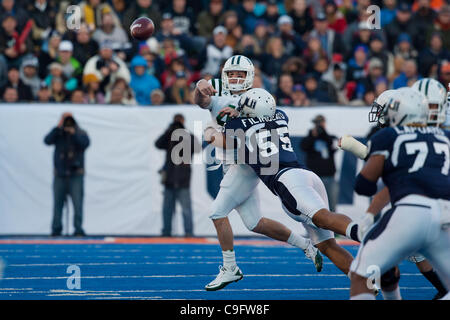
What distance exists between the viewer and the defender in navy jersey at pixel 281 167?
5.83 meters

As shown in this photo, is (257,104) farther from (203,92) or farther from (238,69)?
(238,69)

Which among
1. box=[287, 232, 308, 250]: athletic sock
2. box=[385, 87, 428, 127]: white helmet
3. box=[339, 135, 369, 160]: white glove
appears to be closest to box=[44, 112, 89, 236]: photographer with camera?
box=[287, 232, 308, 250]: athletic sock

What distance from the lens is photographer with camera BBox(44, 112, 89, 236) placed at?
11.0 metres

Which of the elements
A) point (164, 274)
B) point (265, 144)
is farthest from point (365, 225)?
point (164, 274)

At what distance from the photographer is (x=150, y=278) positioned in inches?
278

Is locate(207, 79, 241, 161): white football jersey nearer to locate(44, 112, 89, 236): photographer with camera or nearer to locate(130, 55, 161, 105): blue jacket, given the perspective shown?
locate(44, 112, 89, 236): photographer with camera

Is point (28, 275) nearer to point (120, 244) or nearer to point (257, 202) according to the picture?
point (257, 202)

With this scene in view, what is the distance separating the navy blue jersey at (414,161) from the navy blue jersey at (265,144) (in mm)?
1551

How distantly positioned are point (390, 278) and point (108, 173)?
22.8 ft

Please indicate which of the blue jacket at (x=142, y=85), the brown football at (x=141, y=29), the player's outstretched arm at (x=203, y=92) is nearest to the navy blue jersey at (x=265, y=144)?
the player's outstretched arm at (x=203, y=92)

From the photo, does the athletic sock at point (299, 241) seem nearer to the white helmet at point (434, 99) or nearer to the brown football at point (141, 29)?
the white helmet at point (434, 99)

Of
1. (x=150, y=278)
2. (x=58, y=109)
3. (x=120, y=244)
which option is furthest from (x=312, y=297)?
(x=58, y=109)

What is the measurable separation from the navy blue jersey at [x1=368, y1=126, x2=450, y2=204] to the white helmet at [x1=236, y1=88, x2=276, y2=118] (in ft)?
5.66
